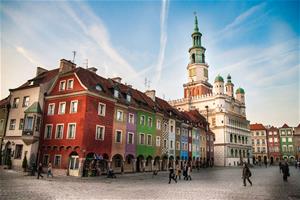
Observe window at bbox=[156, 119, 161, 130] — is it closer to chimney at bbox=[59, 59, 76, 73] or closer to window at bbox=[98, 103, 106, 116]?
window at bbox=[98, 103, 106, 116]

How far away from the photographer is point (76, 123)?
3194 cm

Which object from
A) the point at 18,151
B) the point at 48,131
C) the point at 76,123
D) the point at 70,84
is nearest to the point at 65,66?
the point at 70,84

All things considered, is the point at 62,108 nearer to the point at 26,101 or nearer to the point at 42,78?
the point at 26,101

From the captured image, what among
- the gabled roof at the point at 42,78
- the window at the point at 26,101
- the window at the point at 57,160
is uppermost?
the gabled roof at the point at 42,78

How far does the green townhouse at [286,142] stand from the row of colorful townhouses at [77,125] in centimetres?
8725

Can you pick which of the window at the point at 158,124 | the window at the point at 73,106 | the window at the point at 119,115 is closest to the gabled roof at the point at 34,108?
the window at the point at 73,106

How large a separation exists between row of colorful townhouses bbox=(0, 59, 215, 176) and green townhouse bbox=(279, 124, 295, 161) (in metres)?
87.2

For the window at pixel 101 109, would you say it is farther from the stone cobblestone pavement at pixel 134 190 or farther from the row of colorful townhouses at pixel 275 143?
the row of colorful townhouses at pixel 275 143

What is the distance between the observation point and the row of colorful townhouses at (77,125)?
31797mm

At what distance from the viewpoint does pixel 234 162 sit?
8244cm

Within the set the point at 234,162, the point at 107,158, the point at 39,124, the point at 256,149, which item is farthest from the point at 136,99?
the point at 256,149

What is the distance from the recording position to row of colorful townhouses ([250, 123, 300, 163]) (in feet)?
350

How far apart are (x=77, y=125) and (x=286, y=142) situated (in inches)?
4126

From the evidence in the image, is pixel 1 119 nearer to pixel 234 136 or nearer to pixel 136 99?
pixel 136 99
